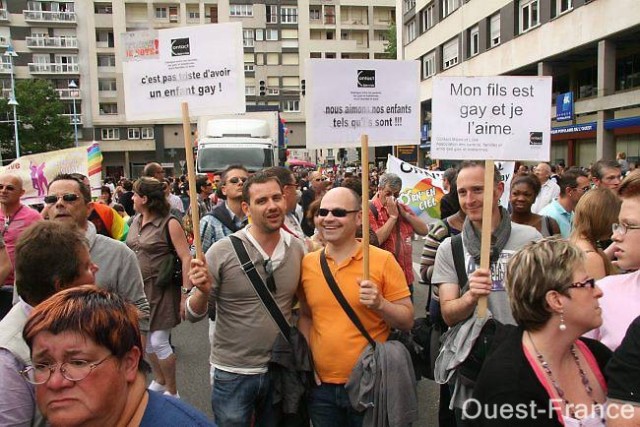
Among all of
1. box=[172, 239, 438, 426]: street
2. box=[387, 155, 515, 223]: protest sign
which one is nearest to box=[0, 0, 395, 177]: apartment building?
box=[387, 155, 515, 223]: protest sign

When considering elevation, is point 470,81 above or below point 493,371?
above

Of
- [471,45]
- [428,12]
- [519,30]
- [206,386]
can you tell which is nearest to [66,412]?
[206,386]

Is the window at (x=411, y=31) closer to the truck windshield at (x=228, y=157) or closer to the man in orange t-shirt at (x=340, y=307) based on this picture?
the truck windshield at (x=228, y=157)

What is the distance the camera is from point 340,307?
9.70ft

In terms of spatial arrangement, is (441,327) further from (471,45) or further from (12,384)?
(471,45)

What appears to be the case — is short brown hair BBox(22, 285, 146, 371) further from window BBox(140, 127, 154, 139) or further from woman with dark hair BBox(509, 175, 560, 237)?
window BBox(140, 127, 154, 139)

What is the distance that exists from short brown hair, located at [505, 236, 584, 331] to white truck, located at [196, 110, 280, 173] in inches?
543

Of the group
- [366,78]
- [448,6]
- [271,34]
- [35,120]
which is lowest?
[366,78]

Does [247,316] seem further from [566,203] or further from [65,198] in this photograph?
[566,203]

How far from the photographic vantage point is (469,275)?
9.79 ft

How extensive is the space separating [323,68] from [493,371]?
219 centimetres

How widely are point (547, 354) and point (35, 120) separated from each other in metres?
58.9

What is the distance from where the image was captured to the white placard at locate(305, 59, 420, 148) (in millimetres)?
3512

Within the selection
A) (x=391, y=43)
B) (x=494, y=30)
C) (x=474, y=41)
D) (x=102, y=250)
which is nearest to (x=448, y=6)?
(x=474, y=41)
